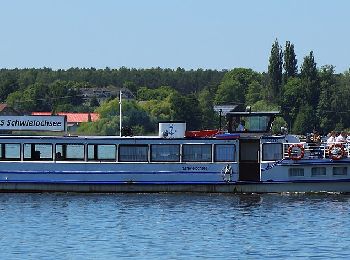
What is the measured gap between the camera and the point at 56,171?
60531 millimetres

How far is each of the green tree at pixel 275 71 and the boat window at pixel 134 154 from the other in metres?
119

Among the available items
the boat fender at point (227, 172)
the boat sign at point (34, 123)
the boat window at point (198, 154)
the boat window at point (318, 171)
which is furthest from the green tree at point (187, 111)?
the boat window at point (318, 171)

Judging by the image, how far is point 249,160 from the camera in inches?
2377

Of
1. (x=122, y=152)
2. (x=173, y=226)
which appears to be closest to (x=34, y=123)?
(x=122, y=152)

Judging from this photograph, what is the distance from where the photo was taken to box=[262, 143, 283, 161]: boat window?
59969 mm

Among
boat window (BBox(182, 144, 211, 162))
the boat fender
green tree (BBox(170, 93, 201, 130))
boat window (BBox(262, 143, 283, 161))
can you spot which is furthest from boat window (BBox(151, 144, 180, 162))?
green tree (BBox(170, 93, 201, 130))

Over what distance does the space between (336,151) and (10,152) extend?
1517cm

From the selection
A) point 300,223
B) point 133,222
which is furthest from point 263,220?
point 133,222

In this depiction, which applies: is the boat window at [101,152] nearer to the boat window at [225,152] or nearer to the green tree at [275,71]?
the boat window at [225,152]

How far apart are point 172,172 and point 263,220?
28.6 ft

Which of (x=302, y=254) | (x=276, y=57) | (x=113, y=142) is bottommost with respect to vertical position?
(x=302, y=254)

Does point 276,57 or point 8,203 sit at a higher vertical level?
point 276,57

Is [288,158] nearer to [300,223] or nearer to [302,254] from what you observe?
[300,223]

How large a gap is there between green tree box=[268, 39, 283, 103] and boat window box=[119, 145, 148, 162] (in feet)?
389
